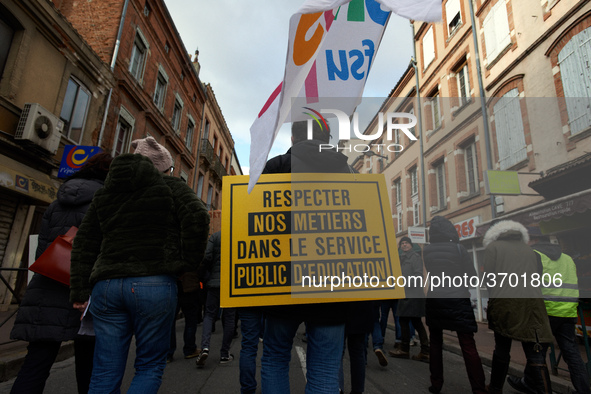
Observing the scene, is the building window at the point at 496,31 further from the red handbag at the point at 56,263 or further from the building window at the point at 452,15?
the red handbag at the point at 56,263

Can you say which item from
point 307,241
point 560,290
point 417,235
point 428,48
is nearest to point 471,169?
point 417,235

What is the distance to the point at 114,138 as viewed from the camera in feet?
39.3

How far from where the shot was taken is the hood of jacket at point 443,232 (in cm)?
369

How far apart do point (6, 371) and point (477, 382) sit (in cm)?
456

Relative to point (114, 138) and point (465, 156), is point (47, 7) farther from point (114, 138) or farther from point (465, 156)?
point (465, 156)

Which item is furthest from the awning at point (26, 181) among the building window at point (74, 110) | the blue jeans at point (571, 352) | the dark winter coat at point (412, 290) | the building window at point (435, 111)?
the building window at point (435, 111)

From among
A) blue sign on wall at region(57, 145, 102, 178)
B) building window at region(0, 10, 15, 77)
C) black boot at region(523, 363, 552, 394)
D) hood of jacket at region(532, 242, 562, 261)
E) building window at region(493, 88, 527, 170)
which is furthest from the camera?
building window at region(493, 88, 527, 170)

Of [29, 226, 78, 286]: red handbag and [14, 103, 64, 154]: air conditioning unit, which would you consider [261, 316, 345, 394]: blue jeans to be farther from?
[14, 103, 64, 154]: air conditioning unit

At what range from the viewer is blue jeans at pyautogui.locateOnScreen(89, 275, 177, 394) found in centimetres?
178

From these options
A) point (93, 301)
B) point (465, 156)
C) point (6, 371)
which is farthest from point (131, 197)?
point (465, 156)

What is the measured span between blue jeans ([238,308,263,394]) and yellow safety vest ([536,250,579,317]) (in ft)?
9.62

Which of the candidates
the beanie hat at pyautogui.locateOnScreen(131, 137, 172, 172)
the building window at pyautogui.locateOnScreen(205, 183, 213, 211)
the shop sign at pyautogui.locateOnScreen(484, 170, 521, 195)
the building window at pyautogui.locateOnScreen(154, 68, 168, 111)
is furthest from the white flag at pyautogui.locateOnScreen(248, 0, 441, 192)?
the building window at pyautogui.locateOnScreen(205, 183, 213, 211)

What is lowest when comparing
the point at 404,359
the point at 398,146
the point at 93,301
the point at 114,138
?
the point at 404,359

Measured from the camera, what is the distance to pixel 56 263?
2.12 m
